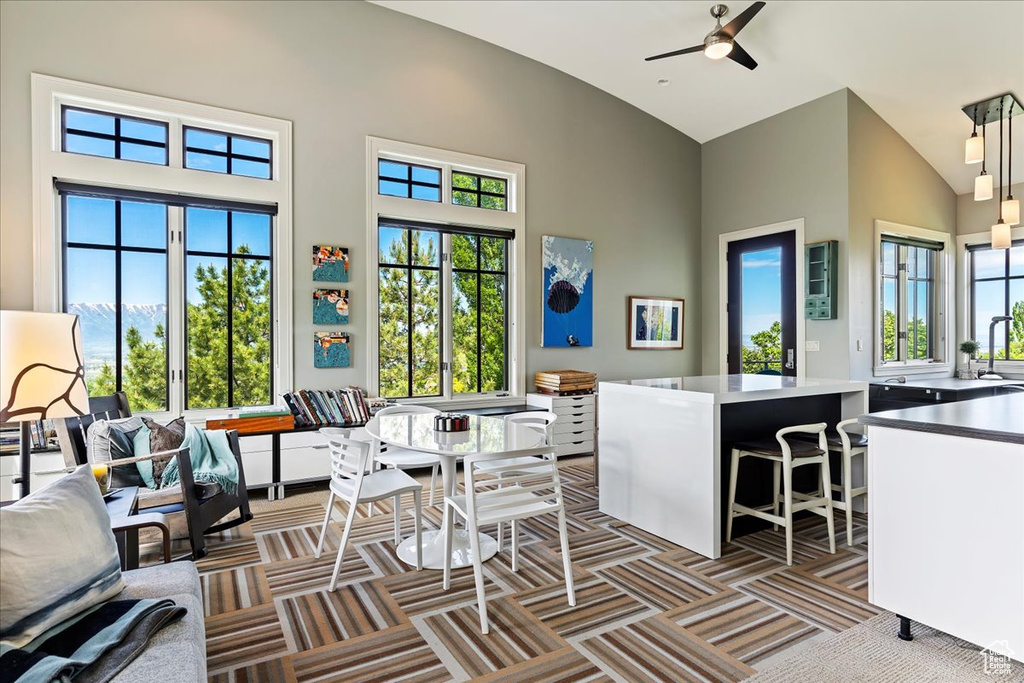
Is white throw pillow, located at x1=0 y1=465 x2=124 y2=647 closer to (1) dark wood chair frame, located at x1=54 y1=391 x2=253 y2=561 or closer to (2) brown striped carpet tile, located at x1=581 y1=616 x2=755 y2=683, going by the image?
(1) dark wood chair frame, located at x1=54 y1=391 x2=253 y2=561

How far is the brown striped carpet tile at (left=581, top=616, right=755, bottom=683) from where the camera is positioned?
210 centimetres

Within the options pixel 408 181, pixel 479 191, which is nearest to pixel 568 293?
pixel 479 191

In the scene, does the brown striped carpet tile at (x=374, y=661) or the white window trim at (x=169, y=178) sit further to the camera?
the white window trim at (x=169, y=178)

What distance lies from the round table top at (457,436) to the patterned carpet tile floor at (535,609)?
0.73m

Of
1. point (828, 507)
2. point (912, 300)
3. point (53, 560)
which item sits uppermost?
point (912, 300)

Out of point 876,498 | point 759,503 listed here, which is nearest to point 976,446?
point 876,498

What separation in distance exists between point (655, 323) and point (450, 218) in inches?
118

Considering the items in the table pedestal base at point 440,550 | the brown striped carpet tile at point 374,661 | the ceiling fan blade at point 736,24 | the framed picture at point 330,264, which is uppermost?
the ceiling fan blade at point 736,24

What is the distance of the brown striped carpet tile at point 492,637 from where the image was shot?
7.21 ft

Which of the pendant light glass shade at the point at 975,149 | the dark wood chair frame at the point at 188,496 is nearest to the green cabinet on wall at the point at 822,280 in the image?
the pendant light glass shade at the point at 975,149

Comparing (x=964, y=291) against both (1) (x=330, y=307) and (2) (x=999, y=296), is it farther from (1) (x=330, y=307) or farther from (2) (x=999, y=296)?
(1) (x=330, y=307)

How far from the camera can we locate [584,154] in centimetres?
653

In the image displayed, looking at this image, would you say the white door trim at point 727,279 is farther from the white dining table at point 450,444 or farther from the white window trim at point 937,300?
the white dining table at point 450,444

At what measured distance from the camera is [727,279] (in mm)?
7055
